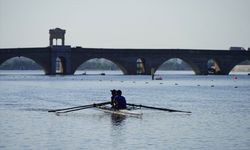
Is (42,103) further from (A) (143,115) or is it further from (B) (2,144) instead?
(B) (2,144)

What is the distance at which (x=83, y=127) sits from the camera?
38.2m

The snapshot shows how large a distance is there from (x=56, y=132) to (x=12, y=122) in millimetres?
5897

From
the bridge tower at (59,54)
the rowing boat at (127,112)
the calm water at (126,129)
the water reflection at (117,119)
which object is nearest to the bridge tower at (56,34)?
the bridge tower at (59,54)

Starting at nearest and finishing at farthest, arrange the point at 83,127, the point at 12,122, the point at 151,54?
the point at 83,127 → the point at 12,122 → the point at 151,54

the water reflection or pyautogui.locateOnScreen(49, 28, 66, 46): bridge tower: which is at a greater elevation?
pyautogui.locateOnScreen(49, 28, 66, 46): bridge tower

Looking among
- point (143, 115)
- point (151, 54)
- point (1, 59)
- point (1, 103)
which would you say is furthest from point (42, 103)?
point (151, 54)

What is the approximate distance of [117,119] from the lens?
42.4 meters

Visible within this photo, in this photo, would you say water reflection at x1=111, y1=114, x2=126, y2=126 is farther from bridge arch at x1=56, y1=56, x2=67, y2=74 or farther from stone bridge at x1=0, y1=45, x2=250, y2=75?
bridge arch at x1=56, y1=56, x2=67, y2=74

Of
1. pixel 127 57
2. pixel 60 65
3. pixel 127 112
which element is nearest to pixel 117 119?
pixel 127 112

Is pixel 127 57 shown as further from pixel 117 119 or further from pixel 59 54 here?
pixel 117 119

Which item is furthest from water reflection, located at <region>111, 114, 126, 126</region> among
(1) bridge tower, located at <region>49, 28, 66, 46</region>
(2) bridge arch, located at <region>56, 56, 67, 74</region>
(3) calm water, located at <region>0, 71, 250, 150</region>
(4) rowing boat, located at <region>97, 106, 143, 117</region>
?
(1) bridge tower, located at <region>49, 28, 66, 46</region>

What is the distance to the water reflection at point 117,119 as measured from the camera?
40259mm

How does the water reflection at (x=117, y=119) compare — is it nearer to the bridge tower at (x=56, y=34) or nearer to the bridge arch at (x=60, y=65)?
the bridge arch at (x=60, y=65)

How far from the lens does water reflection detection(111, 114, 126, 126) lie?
132 feet
